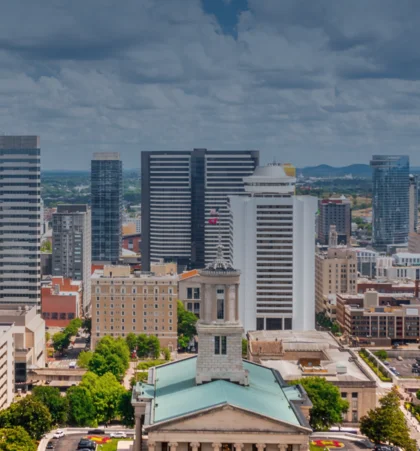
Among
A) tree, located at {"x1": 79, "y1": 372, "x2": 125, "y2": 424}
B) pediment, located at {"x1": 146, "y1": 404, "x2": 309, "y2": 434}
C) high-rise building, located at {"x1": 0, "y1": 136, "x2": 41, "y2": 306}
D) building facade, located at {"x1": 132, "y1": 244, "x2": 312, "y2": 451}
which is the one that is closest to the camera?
pediment, located at {"x1": 146, "y1": 404, "x2": 309, "y2": 434}

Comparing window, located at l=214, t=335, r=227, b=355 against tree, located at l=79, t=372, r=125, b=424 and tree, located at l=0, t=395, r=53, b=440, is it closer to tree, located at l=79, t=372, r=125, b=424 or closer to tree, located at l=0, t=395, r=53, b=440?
tree, located at l=0, t=395, r=53, b=440

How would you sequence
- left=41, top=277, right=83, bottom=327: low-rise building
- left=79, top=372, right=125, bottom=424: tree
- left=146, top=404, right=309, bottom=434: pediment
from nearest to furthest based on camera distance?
left=146, top=404, right=309, bottom=434: pediment
left=79, top=372, right=125, bottom=424: tree
left=41, top=277, right=83, bottom=327: low-rise building

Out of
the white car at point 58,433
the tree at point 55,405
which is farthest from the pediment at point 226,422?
the tree at point 55,405

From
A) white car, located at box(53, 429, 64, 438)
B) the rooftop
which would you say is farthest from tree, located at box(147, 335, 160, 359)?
the rooftop

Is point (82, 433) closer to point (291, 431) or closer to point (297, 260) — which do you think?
point (291, 431)

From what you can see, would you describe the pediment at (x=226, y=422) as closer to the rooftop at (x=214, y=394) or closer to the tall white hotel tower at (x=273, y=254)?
the rooftop at (x=214, y=394)

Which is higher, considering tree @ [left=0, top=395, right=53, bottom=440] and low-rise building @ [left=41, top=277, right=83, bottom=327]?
low-rise building @ [left=41, top=277, right=83, bottom=327]
